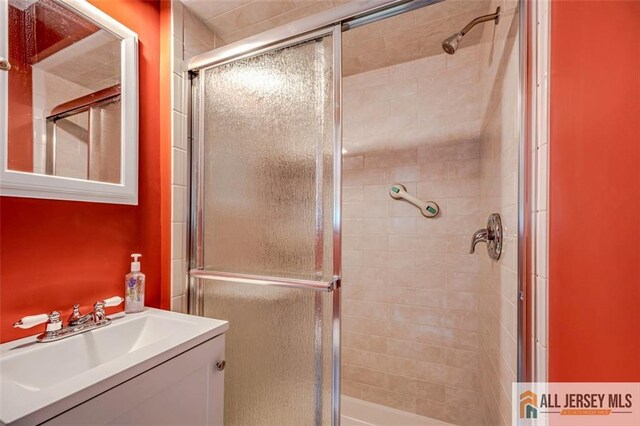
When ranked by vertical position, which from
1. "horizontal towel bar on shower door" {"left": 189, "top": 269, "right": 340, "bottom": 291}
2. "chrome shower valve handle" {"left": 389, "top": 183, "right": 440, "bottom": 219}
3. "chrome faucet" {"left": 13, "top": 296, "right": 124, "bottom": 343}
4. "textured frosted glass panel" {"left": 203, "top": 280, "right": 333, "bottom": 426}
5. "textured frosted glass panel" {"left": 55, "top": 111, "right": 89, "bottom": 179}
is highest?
"textured frosted glass panel" {"left": 55, "top": 111, "right": 89, "bottom": 179}

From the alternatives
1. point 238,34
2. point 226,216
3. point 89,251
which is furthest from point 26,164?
point 238,34

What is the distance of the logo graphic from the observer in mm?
676

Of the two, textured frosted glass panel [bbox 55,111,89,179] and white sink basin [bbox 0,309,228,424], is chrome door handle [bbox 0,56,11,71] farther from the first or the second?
white sink basin [bbox 0,309,228,424]

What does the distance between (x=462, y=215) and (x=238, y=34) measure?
1633 millimetres

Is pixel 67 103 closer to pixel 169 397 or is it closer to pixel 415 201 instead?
pixel 169 397

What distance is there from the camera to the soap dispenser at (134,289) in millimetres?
1036

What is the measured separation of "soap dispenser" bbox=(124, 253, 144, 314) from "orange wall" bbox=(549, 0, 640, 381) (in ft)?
4.37

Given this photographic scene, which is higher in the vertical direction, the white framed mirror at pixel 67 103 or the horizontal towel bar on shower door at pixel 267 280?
the white framed mirror at pixel 67 103

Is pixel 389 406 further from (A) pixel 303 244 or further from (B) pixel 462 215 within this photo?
(A) pixel 303 244

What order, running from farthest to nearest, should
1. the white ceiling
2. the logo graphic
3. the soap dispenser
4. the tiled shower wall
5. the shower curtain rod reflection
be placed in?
the tiled shower wall < the white ceiling < the soap dispenser < the shower curtain rod reflection < the logo graphic

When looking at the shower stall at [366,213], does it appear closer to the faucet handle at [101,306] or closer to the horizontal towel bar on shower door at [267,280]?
the horizontal towel bar on shower door at [267,280]

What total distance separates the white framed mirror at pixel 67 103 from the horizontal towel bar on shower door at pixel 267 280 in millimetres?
426

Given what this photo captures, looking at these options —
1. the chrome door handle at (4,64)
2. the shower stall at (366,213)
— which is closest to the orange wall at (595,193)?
the shower stall at (366,213)
